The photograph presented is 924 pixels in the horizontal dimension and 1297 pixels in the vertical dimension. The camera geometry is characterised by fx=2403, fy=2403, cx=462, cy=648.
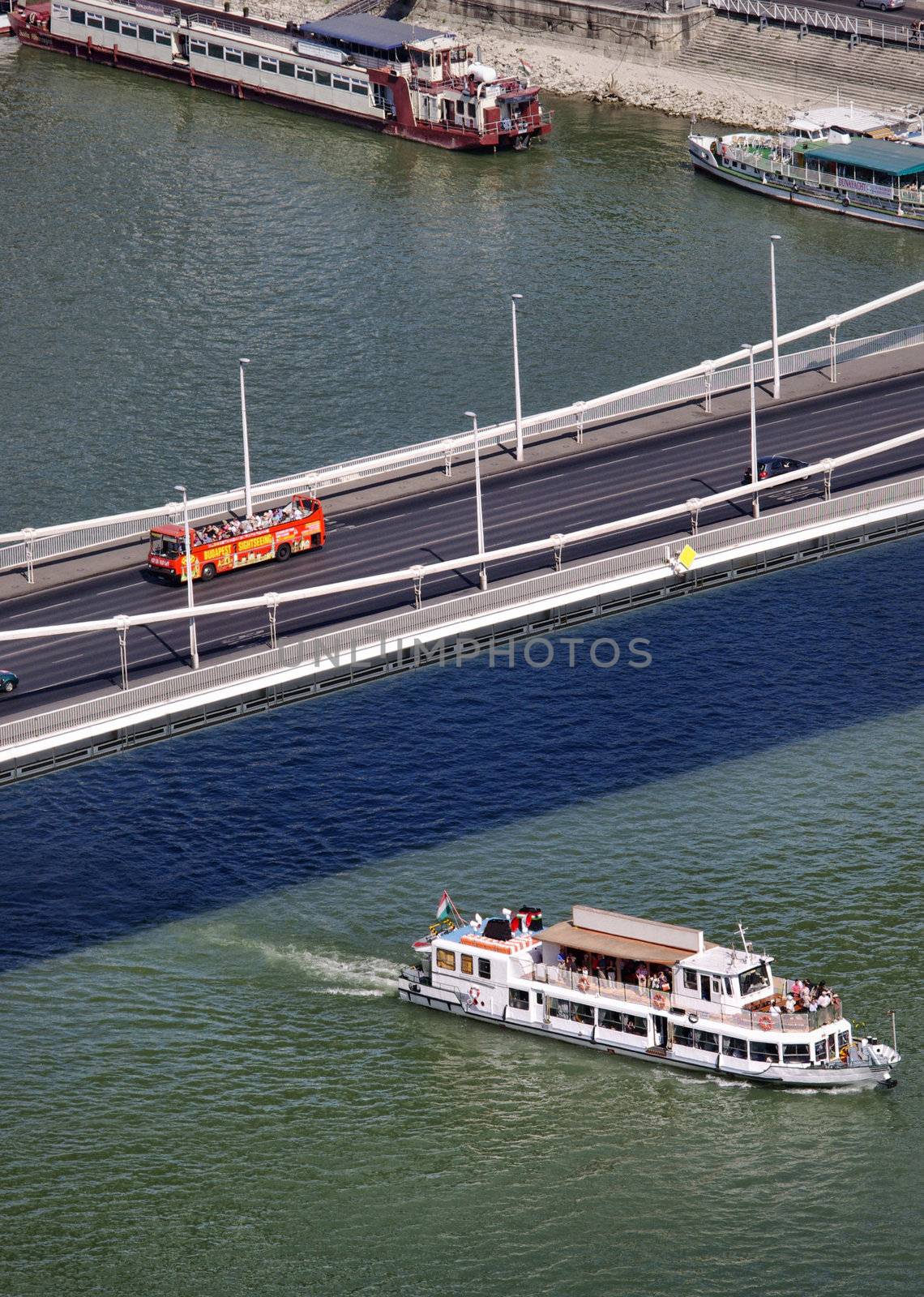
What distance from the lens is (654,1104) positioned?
258ft

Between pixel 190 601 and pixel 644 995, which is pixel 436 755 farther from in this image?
pixel 644 995

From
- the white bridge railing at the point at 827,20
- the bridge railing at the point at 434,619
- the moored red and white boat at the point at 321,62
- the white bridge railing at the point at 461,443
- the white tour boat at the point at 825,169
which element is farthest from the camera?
the moored red and white boat at the point at 321,62

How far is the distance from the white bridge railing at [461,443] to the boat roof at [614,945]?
2285 cm

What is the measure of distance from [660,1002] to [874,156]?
88.3 meters

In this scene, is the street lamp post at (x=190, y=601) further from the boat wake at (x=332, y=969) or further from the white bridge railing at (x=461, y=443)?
the boat wake at (x=332, y=969)

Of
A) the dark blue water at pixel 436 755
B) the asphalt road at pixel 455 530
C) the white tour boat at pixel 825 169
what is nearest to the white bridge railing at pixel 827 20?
the white tour boat at pixel 825 169

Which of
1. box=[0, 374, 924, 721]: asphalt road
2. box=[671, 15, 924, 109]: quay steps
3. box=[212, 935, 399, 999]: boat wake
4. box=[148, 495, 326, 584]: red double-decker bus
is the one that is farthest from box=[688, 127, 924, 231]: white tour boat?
box=[212, 935, 399, 999]: boat wake

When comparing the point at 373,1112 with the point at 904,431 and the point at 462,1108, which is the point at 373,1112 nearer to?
the point at 462,1108

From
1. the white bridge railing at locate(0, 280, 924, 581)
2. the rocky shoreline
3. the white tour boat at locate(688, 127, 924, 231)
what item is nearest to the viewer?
the white bridge railing at locate(0, 280, 924, 581)

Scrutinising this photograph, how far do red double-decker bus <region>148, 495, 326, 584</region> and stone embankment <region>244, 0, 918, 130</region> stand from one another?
84761 mm

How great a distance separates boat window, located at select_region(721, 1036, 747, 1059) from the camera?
80312mm

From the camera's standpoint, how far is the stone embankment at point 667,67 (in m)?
169

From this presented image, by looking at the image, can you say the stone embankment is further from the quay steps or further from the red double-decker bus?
the red double-decker bus

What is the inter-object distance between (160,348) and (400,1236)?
7136 cm
